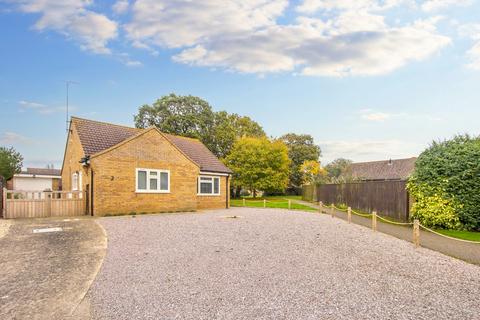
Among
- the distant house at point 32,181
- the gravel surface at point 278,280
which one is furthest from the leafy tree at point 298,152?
the gravel surface at point 278,280

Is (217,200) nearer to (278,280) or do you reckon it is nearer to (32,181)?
(278,280)

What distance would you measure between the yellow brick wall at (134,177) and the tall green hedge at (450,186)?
13379 millimetres

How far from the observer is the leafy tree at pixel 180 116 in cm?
4759

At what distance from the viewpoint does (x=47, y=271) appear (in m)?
6.66

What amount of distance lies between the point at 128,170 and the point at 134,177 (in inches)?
21.3

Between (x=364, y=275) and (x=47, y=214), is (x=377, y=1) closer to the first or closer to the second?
(x=364, y=275)

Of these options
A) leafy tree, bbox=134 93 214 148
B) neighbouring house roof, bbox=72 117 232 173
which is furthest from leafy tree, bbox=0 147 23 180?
neighbouring house roof, bbox=72 117 232 173

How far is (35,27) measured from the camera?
1530 cm

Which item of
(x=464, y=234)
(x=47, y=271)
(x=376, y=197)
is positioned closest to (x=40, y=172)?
(x=376, y=197)

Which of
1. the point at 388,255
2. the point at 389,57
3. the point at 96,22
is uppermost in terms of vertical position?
the point at 96,22

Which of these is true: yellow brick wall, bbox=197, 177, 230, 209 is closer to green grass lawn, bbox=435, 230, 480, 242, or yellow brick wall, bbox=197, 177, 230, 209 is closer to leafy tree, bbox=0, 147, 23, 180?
green grass lawn, bbox=435, 230, 480, 242

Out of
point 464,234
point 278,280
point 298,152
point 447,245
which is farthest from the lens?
point 298,152

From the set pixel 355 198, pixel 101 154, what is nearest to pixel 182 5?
pixel 101 154

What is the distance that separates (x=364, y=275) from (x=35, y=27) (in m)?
17.7
